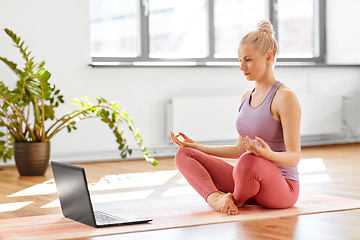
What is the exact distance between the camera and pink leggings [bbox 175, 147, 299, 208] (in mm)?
2229

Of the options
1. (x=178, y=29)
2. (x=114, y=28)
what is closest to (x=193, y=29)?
(x=178, y=29)

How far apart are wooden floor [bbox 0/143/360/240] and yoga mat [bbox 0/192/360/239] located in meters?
0.07

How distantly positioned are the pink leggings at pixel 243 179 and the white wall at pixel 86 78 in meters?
2.32

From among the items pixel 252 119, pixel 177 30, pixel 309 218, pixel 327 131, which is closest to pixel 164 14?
pixel 177 30

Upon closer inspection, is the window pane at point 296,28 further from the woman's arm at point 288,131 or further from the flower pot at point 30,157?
the woman's arm at point 288,131

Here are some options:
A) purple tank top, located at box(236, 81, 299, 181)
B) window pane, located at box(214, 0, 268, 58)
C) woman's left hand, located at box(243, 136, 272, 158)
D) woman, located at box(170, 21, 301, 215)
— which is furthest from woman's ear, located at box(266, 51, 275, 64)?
window pane, located at box(214, 0, 268, 58)

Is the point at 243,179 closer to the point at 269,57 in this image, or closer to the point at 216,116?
the point at 269,57

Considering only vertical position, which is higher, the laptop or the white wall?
the white wall

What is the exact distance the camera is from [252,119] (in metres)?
2.40

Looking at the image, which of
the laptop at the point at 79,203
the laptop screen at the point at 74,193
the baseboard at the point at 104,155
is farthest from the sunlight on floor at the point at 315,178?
the baseboard at the point at 104,155

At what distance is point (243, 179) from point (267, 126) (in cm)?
26

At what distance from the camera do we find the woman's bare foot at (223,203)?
2.30 metres

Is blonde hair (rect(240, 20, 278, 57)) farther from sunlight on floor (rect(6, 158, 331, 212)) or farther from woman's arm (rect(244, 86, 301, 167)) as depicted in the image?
sunlight on floor (rect(6, 158, 331, 212))

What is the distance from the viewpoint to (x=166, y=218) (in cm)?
226
